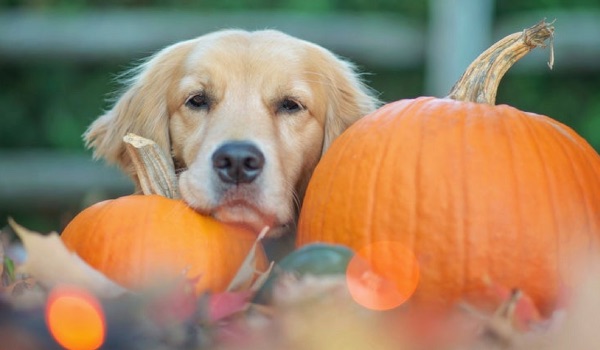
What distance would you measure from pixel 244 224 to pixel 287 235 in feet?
0.93

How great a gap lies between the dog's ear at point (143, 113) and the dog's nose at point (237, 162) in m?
0.58

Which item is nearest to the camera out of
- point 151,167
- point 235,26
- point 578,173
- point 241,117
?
point 578,173

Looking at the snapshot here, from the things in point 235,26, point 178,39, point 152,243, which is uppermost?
point 152,243

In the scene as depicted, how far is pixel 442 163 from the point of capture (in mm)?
2053

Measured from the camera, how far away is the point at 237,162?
263 cm

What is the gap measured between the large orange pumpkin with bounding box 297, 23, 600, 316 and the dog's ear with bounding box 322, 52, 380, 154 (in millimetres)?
932

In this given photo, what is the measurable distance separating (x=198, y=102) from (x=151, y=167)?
65cm

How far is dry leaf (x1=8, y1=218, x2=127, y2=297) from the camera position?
172 cm

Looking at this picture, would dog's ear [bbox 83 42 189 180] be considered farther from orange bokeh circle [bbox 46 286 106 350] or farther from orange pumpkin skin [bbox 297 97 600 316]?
orange bokeh circle [bbox 46 286 106 350]

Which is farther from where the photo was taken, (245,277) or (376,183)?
(376,183)

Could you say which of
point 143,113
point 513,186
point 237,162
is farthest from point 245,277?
point 143,113

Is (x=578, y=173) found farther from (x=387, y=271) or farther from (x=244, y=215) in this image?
(x=244, y=215)

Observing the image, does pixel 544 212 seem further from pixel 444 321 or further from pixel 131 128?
pixel 131 128

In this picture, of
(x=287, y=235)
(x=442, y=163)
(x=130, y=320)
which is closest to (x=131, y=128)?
(x=287, y=235)
